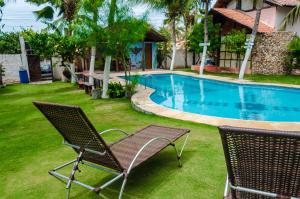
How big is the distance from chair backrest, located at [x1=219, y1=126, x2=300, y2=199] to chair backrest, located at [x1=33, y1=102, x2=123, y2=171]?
4.66ft

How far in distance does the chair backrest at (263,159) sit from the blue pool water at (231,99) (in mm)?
6853

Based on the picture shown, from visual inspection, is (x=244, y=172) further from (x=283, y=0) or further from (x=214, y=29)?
(x=283, y=0)

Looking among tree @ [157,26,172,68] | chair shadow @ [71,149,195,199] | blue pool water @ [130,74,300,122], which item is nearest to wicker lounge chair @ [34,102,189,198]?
chair shadow @ [71,149,195,199]

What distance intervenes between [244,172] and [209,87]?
43.4ft

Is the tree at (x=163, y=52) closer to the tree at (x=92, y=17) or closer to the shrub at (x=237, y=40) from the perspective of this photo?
the shrub at (x=237, y=40)

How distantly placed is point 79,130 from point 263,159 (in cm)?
199

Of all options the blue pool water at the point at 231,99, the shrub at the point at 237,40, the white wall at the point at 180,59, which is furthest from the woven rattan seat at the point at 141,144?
the white wall at the point at 180,59

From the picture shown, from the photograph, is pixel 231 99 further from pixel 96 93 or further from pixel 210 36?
pixel 210 36

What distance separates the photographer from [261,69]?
18.8m

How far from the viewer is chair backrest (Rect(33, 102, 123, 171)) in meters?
2.80

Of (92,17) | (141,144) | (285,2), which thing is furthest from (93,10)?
(285,2)

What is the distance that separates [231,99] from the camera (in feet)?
38.9

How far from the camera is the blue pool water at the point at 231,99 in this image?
30.5ft

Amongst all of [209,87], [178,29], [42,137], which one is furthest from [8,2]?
[178,29]
